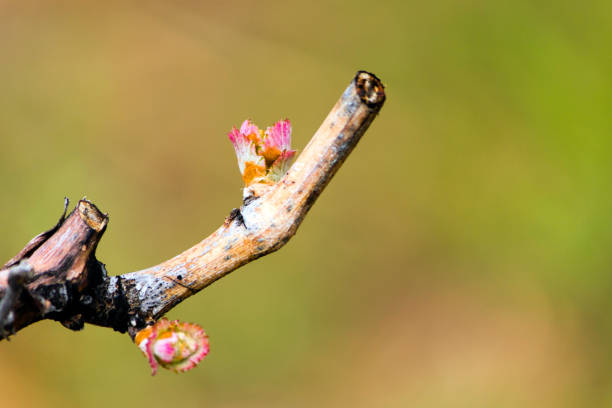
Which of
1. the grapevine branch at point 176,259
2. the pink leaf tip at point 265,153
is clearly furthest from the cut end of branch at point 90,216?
the pink leaf tip at point 265,153

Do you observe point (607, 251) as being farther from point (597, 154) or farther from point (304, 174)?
point (304, 174)

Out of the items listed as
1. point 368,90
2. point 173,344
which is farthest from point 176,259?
point 368,90

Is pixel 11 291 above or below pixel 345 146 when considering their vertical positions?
below

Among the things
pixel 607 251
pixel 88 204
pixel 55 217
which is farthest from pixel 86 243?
pixel 607 251

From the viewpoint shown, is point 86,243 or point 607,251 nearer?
point 86,243

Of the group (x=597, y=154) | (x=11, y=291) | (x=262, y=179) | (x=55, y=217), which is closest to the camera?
(x=11, y=291)

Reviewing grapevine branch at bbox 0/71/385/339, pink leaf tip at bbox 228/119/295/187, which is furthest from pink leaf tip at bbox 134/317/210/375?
pink leaf tip at bbox 228/119/295/187

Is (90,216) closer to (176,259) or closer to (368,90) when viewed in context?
(176,259)

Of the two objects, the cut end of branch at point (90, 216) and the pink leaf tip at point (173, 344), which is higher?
the cut end of branch at point (90, 216)

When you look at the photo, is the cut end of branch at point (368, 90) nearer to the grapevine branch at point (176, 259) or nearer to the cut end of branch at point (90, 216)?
the grapevine branch at point (176, 259)
